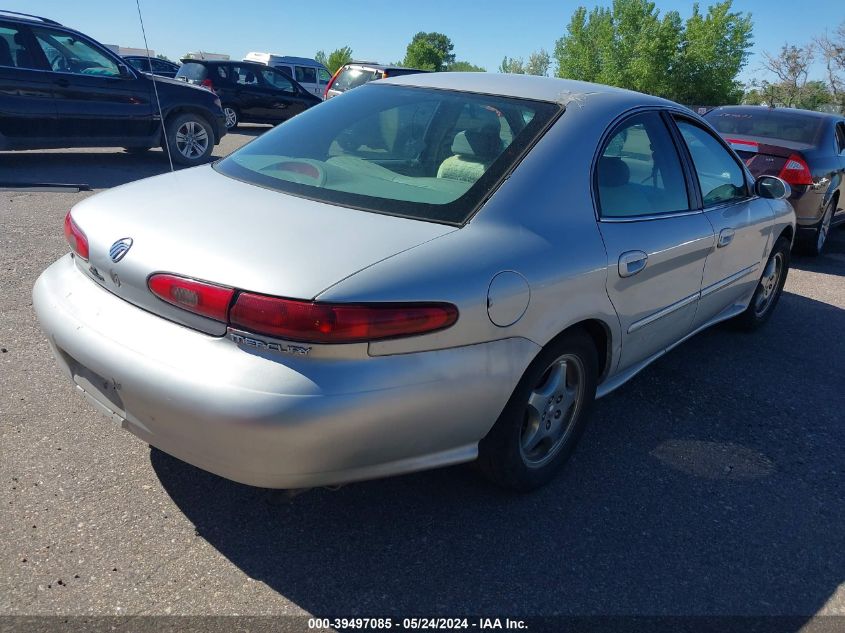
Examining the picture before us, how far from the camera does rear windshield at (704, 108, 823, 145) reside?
7.88 m

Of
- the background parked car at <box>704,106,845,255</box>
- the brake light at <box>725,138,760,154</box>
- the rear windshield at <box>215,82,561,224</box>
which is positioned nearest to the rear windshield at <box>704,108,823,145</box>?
the background parked car at <box>704,106,845,255</box>

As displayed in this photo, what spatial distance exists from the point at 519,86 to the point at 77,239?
77.7 inches

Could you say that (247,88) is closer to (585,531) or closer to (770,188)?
(770,188)

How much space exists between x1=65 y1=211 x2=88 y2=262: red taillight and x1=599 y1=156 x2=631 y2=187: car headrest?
2.02 metres

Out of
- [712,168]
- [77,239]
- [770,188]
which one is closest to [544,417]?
[77,239]

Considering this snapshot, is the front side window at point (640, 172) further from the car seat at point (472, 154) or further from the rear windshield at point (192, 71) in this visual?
the rear windshield at point (192, 71)

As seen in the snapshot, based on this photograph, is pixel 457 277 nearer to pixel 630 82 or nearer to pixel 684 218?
pixel 684 218

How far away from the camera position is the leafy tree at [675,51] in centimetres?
3719

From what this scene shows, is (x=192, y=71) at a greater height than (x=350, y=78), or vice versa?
(x=350, y=78)

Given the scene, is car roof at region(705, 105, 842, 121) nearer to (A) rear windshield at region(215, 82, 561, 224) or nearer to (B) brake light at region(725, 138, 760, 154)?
(B) brake light at region(725, 138, 760, 154)

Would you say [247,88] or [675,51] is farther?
[675,51]

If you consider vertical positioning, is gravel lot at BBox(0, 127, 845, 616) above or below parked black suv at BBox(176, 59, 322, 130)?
above

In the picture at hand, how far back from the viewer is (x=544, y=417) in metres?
2.89

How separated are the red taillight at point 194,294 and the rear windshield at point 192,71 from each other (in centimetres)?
1597
